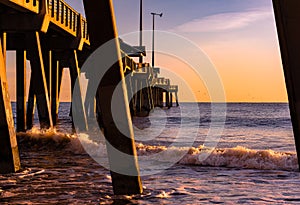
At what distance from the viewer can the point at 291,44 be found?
5.80ft

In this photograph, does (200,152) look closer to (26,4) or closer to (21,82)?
(26,4)

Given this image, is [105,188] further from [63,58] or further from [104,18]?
[63,58]

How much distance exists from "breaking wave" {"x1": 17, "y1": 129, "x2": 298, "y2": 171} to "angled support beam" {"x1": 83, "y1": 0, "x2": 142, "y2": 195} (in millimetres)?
6002

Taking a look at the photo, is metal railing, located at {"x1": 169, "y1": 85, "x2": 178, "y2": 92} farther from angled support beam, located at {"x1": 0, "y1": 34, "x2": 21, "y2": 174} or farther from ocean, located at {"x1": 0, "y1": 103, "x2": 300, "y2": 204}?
angled support beam, located at {"x1": 0, "y1": 34, "x2": 21, "y2": 174}

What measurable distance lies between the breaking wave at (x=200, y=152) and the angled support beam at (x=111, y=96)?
19.7ft

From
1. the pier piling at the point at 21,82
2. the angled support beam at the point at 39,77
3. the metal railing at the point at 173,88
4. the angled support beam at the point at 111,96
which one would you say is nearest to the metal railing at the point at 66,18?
the angled support beam at the point at 39,77

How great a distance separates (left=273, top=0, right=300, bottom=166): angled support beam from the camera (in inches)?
69.1

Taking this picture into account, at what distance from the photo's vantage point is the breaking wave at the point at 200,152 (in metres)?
10.1

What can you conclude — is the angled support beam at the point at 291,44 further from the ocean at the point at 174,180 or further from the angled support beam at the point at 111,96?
the ocean at the point at 174,180

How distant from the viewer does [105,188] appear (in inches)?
237

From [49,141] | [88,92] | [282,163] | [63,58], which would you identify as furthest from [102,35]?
[88,92]

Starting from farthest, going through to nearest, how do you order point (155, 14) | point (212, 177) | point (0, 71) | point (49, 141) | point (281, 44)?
point (155, 14)
point (49, 141)
point (212, 177)
point (0, 71)
point (281, 44)

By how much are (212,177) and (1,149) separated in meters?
3.97

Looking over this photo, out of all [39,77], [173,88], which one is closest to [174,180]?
[39,77]
